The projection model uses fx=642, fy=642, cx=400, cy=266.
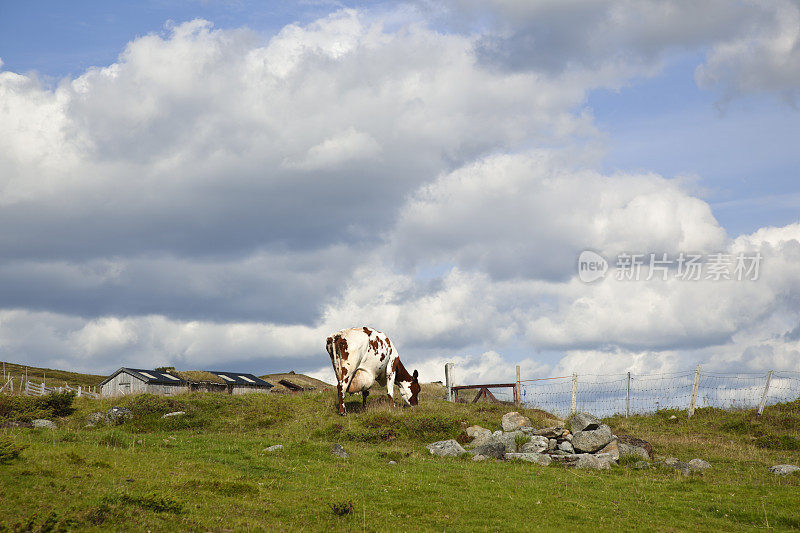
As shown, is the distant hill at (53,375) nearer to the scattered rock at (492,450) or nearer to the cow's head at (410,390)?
the cow's head at (410,390)

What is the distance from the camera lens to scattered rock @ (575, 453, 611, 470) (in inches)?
886

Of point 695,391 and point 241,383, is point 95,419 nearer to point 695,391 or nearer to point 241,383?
point 695,391

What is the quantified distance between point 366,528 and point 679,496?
9798 mm

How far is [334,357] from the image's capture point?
33.9 m

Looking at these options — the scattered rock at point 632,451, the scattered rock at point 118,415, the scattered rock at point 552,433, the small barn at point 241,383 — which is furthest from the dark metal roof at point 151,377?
the scattered rock at point 632,451

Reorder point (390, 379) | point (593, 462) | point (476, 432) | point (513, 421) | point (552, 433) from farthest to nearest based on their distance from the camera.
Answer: point (390, 379) → point (513, 421) → point (476, 432) → point (552, 433) → point (593, 462)

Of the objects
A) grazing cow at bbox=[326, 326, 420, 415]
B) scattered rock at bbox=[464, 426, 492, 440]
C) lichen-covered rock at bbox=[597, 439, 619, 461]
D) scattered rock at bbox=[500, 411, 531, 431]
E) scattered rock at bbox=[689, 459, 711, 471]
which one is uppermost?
grazing cow at bbox=[326, 326, 420, 415]

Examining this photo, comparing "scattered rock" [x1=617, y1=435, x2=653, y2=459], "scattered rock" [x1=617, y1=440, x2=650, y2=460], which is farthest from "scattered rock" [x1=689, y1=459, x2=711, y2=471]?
"scattered rock" [x1=617, y1=435, x2=653, y2=459]

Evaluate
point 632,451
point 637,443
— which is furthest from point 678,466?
point 637,443

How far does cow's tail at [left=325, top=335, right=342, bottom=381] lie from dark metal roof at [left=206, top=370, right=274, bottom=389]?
129 feet

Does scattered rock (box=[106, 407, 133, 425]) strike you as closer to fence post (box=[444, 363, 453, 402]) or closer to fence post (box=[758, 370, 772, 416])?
fence post (box=[444, 363, 453, 402])

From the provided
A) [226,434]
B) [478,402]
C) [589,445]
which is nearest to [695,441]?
[589,445]

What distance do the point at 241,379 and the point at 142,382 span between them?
46.6ft

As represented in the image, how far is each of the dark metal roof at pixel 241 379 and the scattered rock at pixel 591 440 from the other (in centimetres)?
5157
